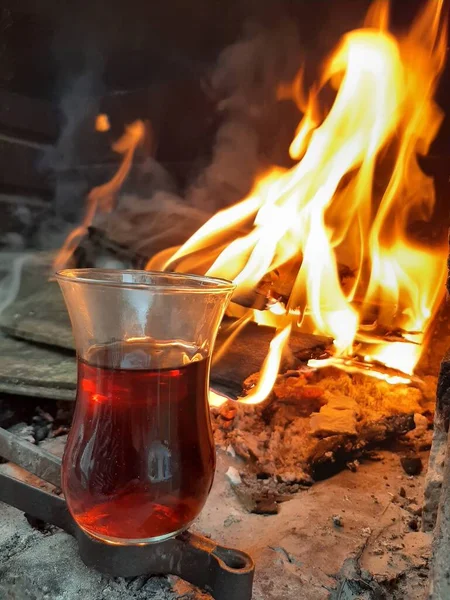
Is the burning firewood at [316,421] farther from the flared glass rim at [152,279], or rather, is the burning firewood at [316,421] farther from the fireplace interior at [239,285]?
the flared glass rim at [152,279]

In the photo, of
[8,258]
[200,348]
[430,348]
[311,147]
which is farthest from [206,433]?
[8,258]

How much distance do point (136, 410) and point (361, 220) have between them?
158 cm

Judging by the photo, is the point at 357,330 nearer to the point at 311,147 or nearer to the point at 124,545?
the point at 311,147

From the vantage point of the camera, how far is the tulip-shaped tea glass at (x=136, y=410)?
87 centimetres

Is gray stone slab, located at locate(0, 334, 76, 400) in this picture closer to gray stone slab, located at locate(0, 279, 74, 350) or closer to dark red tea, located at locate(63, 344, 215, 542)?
gray stone slab, located at locate(0, 279, 74, 350)

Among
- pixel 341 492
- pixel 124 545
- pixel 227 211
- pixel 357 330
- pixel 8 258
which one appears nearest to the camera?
pixel 124 545

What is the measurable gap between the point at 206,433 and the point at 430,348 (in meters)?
1.30

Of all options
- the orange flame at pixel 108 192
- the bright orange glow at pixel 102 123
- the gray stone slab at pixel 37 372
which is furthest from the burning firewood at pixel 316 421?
the bright orange glow at pixel 102 123

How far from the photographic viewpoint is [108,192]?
3.06m

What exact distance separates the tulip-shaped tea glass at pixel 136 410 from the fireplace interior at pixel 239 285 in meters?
0.11

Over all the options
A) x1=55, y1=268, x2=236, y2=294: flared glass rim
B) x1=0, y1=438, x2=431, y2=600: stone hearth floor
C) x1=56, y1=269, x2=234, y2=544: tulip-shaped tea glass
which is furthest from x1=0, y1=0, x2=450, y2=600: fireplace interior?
x1=55, y1=268, x2=236, y2=294: flared glass rim

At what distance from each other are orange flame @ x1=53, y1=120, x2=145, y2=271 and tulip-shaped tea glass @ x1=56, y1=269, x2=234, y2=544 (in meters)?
1.96

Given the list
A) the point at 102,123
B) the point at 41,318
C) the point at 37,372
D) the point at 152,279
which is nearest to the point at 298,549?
the point at 152,279

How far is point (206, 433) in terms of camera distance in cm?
99
